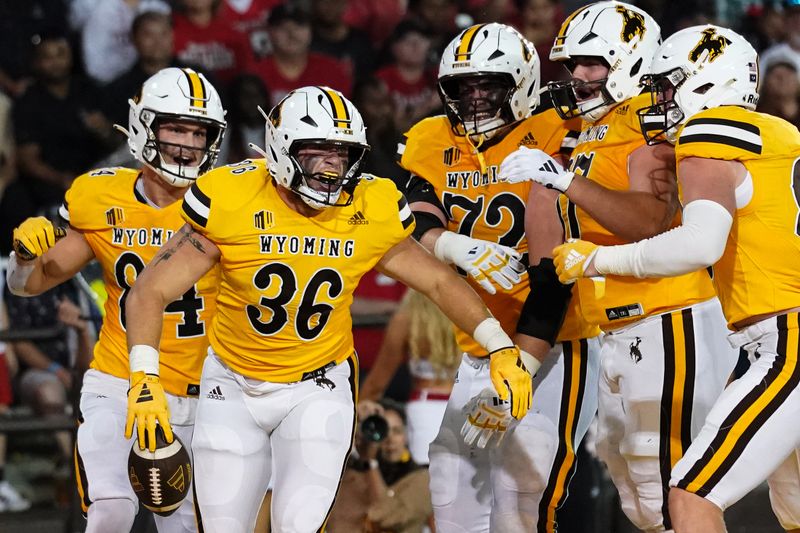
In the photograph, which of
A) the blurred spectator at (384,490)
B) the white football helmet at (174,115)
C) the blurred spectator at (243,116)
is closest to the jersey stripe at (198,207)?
the white football helmet at (174,115)

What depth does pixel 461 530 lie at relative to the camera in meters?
5.50

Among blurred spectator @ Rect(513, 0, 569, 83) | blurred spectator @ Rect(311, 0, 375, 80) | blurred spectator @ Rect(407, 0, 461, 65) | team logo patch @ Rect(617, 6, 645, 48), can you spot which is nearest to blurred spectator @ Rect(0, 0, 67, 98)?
blurred spectator @ Rect(311, 0, 375, 80)

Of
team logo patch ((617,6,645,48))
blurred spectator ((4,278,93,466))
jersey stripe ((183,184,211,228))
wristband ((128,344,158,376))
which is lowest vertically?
blurred spectator ((4,278,93,466))

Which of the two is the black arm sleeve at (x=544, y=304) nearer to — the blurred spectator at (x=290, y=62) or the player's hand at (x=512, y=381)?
the player's hand at (x=512, y=381)

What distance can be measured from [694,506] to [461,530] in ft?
A: 4.74

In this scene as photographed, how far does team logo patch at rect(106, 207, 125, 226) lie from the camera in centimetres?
551

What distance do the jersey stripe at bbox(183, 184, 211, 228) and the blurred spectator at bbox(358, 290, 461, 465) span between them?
7.23 ft

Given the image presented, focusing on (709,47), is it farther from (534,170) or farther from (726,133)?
(534,170)

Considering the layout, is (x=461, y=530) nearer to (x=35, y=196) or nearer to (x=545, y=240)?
(x=545, y=240)

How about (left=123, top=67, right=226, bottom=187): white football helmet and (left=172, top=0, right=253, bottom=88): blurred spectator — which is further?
(left=172, top=0, right=253, bottom=88): blurred spectator

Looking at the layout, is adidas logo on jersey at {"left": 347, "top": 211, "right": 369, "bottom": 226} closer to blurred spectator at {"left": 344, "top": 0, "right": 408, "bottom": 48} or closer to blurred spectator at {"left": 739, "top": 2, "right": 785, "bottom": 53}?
blurred spectator at {"left": 344, "top": 0, "right": 408, "bottom": 48}

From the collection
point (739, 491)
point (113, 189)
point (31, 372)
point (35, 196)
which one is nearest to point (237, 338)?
point (113, 189)

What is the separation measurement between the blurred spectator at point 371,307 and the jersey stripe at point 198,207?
103 inches

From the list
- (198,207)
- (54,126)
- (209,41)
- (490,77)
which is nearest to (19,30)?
(54,126)
